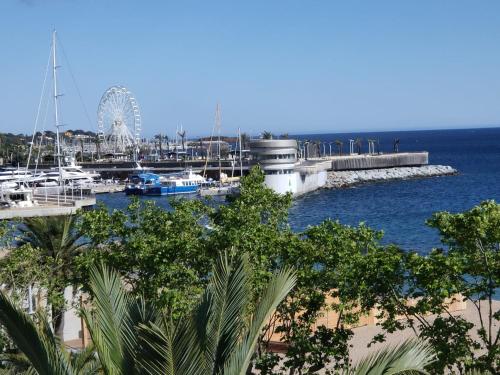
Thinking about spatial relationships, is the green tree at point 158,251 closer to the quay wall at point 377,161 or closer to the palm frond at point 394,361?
the palm frond at point 394,361

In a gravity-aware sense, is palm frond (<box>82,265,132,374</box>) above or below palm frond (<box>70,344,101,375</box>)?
above

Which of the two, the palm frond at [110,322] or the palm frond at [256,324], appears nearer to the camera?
the palm frond at [256,324]

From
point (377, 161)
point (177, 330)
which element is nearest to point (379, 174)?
point (377, 161)

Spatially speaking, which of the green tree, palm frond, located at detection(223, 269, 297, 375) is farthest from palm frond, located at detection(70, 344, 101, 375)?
palm frond, located at detection(223, 269, 297, 375)

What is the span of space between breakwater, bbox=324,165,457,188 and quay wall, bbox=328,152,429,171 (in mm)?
1761

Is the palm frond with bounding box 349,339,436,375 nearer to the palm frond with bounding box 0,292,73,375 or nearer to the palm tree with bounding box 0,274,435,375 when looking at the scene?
the palm tree with bounding box 0,274,435,375

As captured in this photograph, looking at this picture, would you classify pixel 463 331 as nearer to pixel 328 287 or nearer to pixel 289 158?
pixel 328 287

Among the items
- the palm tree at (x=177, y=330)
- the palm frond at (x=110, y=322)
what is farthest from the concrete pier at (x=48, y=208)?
the palm tree at (x=177, y=330)

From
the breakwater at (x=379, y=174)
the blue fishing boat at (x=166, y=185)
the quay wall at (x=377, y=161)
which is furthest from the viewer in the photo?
the quay wall at (x=377, y=161)

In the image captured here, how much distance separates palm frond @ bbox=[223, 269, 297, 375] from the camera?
6.34m

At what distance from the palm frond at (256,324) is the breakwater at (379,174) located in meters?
89.3

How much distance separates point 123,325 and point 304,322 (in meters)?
6.39

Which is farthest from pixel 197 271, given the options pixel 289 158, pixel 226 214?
pixel 289 158

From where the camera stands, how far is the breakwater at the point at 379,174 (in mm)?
100062
